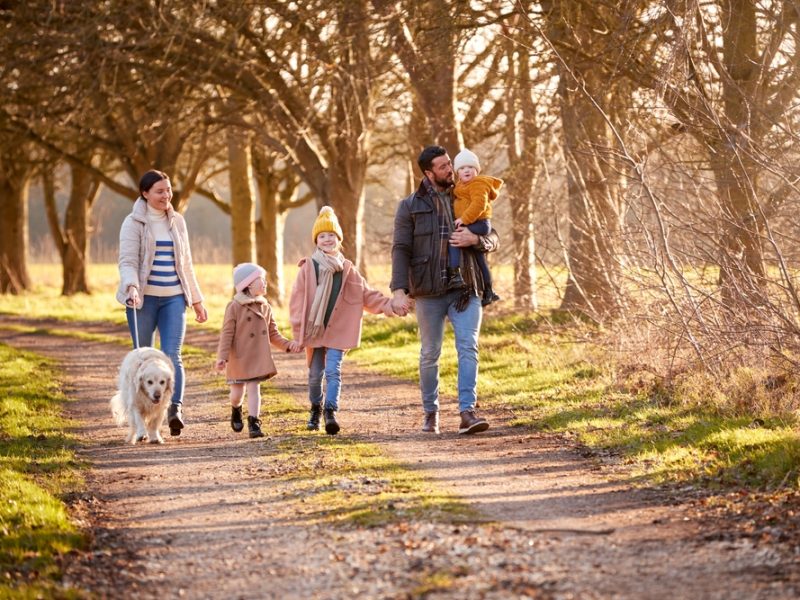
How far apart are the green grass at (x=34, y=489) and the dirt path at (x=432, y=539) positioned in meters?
0.18

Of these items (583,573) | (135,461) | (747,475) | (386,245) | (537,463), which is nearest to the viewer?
(583,573)

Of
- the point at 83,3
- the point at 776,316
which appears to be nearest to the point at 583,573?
the point at 776,316

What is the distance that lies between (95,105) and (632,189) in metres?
12.9

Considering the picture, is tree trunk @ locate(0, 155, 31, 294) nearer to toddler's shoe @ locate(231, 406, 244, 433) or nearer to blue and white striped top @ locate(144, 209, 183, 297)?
blue and white striped top @ locate(144, 209, 183, 297)

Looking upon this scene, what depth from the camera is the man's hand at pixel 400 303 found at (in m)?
8.89

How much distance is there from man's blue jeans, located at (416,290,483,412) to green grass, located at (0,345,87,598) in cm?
276

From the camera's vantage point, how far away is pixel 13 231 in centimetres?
3534

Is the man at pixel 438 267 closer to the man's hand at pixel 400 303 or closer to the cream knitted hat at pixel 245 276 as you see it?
the man's hand at pixel 400 303

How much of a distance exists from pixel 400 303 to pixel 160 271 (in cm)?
201

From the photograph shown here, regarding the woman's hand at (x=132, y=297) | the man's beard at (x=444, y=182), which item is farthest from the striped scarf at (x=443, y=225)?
the woman's hand at (x=132, y=297)

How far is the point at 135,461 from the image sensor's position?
8.38 metres

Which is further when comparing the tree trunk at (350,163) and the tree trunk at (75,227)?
the tree trunk at (75,227)

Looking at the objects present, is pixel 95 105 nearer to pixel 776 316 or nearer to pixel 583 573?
pixel 776 316

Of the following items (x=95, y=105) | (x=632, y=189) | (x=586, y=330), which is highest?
(x=95, y=105)
